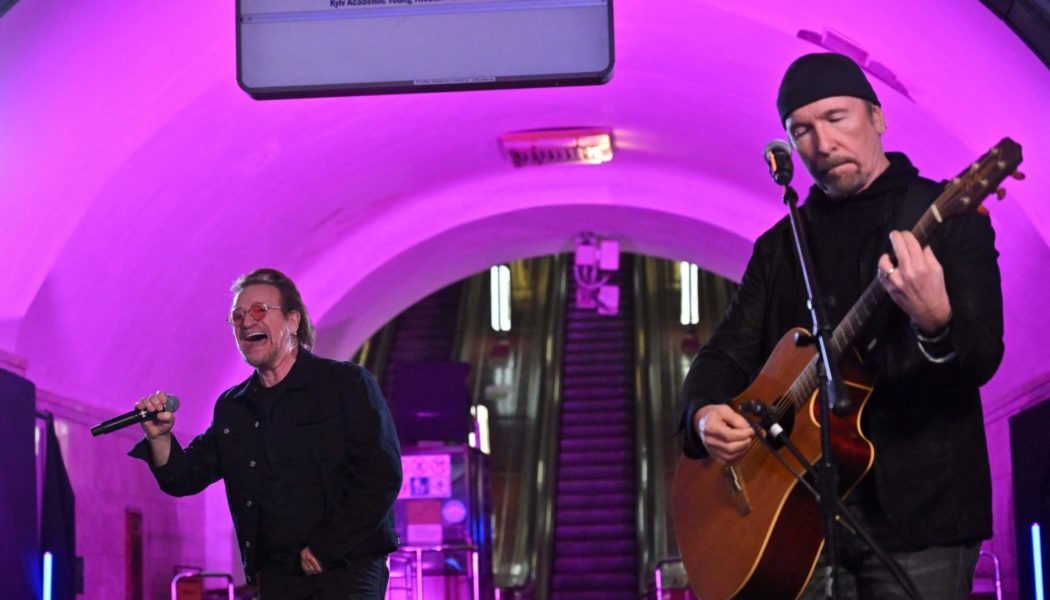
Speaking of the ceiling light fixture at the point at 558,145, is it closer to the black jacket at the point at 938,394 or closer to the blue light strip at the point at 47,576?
the blue light strip at the point at 47,576

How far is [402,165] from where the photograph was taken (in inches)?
397

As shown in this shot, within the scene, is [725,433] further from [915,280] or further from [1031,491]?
[1031,491]

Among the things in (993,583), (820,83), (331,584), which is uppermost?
(820,83)

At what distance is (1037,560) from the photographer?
7.54m

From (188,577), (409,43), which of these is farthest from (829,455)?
(188,577)

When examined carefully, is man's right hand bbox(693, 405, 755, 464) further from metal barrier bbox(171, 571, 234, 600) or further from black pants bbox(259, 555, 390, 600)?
metal barrier bbox(171, 571, 234, 600)

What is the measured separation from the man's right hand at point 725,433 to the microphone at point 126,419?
1887 millimetres

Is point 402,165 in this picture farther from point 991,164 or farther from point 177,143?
point 991,164

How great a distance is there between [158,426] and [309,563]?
70 centimetres

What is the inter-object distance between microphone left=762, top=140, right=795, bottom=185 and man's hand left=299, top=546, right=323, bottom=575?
1903 mm

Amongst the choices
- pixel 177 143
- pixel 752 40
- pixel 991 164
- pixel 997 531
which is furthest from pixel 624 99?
Answer: pixel 991 164

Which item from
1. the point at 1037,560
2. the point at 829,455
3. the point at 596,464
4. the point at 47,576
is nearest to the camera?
the point at 829,455

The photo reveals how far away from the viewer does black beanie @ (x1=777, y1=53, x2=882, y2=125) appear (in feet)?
10.2

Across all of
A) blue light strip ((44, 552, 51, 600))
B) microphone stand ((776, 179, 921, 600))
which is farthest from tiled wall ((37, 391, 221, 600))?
microphone stand ((776, 179, 921, 600))
